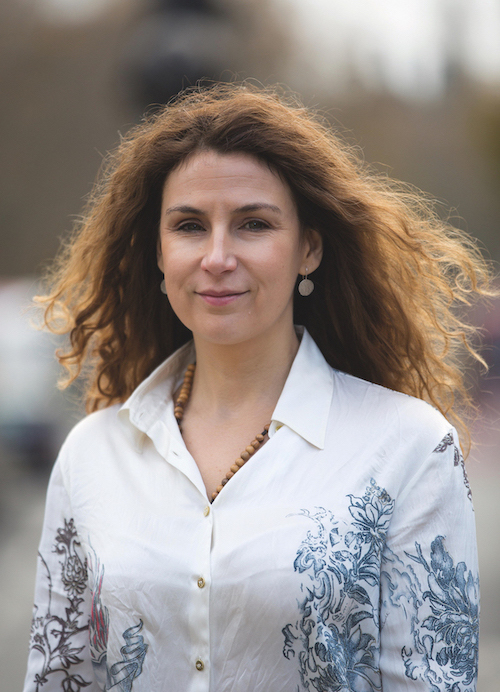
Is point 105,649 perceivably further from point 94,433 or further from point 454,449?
point 454,449

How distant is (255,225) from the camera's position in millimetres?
1853

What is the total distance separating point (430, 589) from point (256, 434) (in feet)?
2.00

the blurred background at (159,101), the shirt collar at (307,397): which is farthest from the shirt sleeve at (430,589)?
the blurred background at (159,101)

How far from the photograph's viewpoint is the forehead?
1.83 m

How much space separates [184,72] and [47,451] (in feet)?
12.6

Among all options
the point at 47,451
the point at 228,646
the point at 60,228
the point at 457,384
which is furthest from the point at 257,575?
the point at 60,228

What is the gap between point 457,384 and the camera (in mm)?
2225

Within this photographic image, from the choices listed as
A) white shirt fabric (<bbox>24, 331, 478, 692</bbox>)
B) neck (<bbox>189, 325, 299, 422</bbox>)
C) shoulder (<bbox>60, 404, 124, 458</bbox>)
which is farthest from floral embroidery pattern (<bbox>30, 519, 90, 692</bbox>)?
neck (<bbox>189, 325, 299, 422</bbox>)

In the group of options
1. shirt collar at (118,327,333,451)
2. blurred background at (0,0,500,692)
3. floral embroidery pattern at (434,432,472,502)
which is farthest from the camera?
blurred background at (0,0,500,692)

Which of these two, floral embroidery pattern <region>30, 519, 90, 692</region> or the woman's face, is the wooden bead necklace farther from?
floral embroidery pattern <region>30, 519, 90, 692</region>

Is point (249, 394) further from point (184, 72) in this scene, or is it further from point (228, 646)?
point (184, 72)

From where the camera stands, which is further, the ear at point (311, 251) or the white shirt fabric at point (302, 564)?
the ear at point (311, 251)

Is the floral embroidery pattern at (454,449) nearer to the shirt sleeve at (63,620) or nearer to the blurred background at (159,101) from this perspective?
the shirt sleeve at (63,620)

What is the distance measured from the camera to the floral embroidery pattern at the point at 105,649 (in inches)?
67.9
